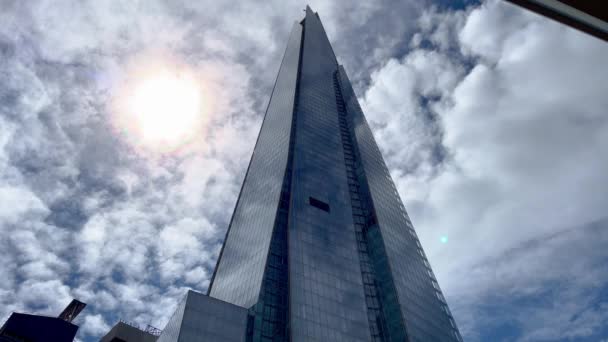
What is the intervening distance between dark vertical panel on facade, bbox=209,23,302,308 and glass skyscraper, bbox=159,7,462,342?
0.37m

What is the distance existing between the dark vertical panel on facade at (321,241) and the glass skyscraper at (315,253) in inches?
9.8

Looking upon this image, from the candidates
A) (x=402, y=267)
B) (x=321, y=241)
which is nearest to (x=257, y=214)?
(x=321, y=241)

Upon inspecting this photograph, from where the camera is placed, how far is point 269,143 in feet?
392

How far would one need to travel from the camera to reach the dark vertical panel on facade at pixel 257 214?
246ft

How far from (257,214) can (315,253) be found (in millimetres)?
20293

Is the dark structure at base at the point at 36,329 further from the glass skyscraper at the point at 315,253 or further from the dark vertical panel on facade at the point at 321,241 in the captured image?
the dark vertical panel on facade at the point at 321,241

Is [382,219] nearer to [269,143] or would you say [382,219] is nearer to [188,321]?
[269,143]

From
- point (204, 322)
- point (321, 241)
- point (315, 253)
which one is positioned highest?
point (321, 241)

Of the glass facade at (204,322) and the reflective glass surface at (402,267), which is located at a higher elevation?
the reflective glass surface at (402,267)

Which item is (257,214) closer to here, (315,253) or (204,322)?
(315,253)

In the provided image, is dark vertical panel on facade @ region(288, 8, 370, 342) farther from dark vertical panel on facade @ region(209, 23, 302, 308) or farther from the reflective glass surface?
the reflective glass surface

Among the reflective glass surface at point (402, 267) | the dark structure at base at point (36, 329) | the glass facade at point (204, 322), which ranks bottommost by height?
the glass facade at point (204, 322)

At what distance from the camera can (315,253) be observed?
79.9 metres

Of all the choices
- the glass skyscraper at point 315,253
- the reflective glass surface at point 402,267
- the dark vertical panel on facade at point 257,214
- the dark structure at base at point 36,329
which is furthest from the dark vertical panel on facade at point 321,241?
the dark structure at base at point 36,329
